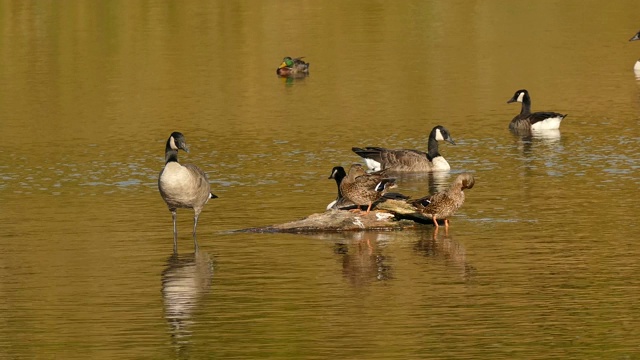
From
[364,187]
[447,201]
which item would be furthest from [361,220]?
[447,201]

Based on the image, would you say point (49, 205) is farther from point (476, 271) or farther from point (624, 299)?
point (624, 299)

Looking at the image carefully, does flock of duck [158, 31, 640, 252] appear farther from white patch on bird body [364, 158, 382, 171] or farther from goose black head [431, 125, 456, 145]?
goose black head [431, 125, 456, 145]

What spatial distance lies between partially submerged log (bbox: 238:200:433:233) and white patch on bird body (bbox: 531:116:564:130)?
14.2 metres

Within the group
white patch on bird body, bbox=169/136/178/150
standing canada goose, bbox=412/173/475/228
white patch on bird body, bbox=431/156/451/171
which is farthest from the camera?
white patch on bird body, bbox=431/156/451/171

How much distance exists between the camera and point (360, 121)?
4200 centimetres

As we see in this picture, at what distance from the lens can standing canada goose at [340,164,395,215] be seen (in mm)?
25672

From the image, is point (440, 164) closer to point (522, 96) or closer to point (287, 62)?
point (522, 96)

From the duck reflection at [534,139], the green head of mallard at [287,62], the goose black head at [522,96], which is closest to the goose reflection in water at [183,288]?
the duck reflection at [534,139]

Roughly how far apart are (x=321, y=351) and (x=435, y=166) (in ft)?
56.8

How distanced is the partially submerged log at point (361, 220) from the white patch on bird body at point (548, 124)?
14229 millimetres

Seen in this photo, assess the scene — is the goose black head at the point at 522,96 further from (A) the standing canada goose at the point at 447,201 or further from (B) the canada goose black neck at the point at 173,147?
(B) the canada goose black neck at the point at 173,147

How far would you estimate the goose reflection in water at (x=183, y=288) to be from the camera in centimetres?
1836

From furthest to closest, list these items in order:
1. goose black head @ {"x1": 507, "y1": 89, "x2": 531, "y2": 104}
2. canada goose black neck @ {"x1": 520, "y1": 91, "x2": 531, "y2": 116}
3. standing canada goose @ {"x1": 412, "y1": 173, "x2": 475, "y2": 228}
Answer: goose black head @ {"x1": 507, "y1": 89, "x2": 531, "y2": 104}
canada goose black neck @ {"x1": 520, "y1": 91, "x2": 531, "y2": 116}
standing canada goose @ {"x1": 412, "y1": 173, "x2": 475, "y2": 228}

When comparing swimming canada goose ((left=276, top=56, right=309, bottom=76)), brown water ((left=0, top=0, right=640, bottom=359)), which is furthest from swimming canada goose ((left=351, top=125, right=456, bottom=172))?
swimming canada goose ((left=276, top=56, right=309, bottom=76))
